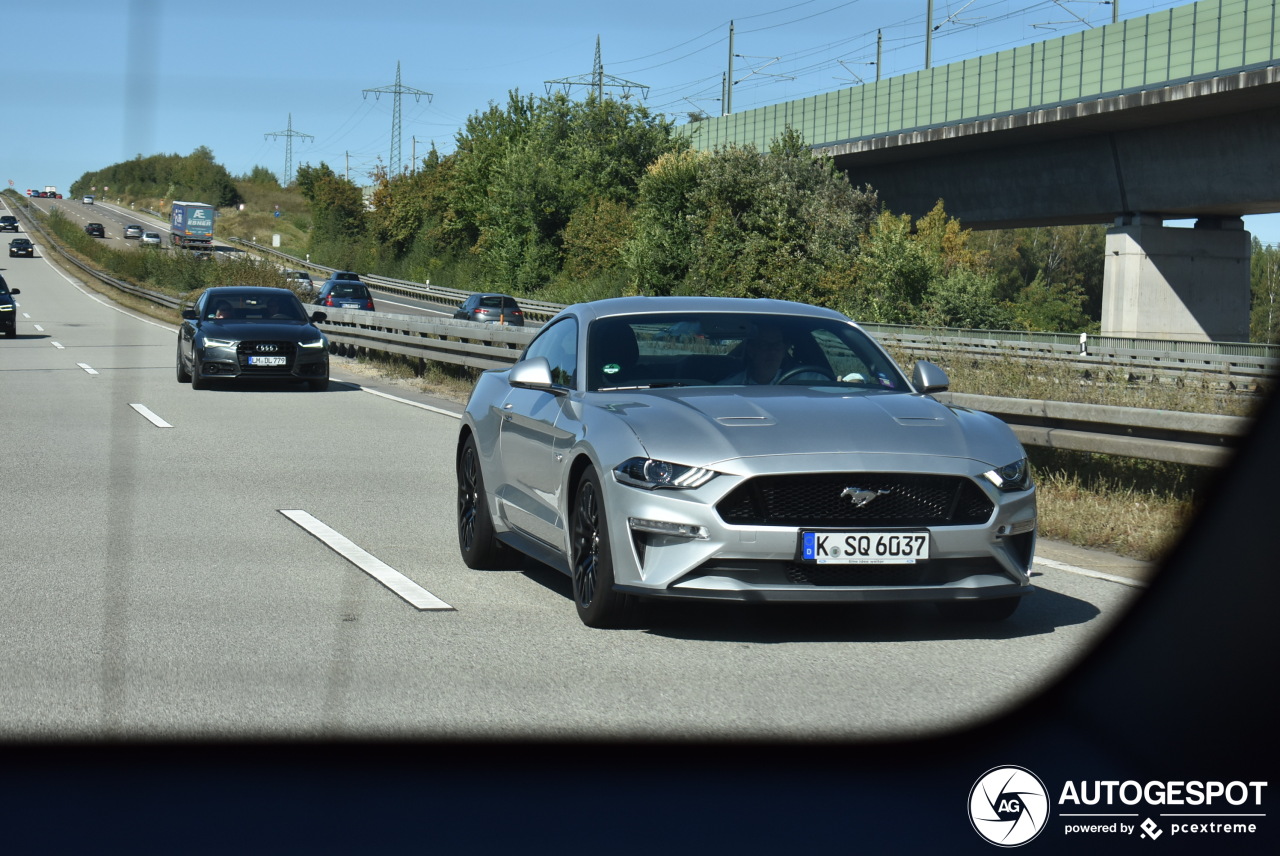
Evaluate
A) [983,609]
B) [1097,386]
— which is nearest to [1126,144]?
[1097,386]

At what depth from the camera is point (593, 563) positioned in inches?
257

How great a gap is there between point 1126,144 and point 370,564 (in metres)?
32.7

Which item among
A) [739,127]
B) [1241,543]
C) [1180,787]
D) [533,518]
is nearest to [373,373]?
[533,518]

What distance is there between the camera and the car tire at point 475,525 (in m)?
8.07

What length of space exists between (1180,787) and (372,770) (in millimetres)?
2357

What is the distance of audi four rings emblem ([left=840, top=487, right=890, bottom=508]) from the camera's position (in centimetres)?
591

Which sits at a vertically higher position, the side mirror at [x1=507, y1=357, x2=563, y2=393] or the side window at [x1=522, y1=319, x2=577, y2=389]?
the side window at [x1=522, y1=319, x2=577, y2=389]

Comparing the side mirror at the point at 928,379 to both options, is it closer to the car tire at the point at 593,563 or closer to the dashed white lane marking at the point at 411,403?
the car tire at the point at 593,563

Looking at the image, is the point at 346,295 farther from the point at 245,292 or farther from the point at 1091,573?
the point at 1091,573

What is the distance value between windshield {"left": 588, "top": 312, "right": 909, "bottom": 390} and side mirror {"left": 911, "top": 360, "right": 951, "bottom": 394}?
10 centimetres

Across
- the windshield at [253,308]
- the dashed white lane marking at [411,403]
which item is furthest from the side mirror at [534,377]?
the windshield at [253,308]

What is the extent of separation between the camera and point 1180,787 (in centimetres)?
423

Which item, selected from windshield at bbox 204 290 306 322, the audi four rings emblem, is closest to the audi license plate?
the audi four rings emblem

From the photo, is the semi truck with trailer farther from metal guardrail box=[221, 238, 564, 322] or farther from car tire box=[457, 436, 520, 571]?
car tire box=[457, 436, 520, 571]
